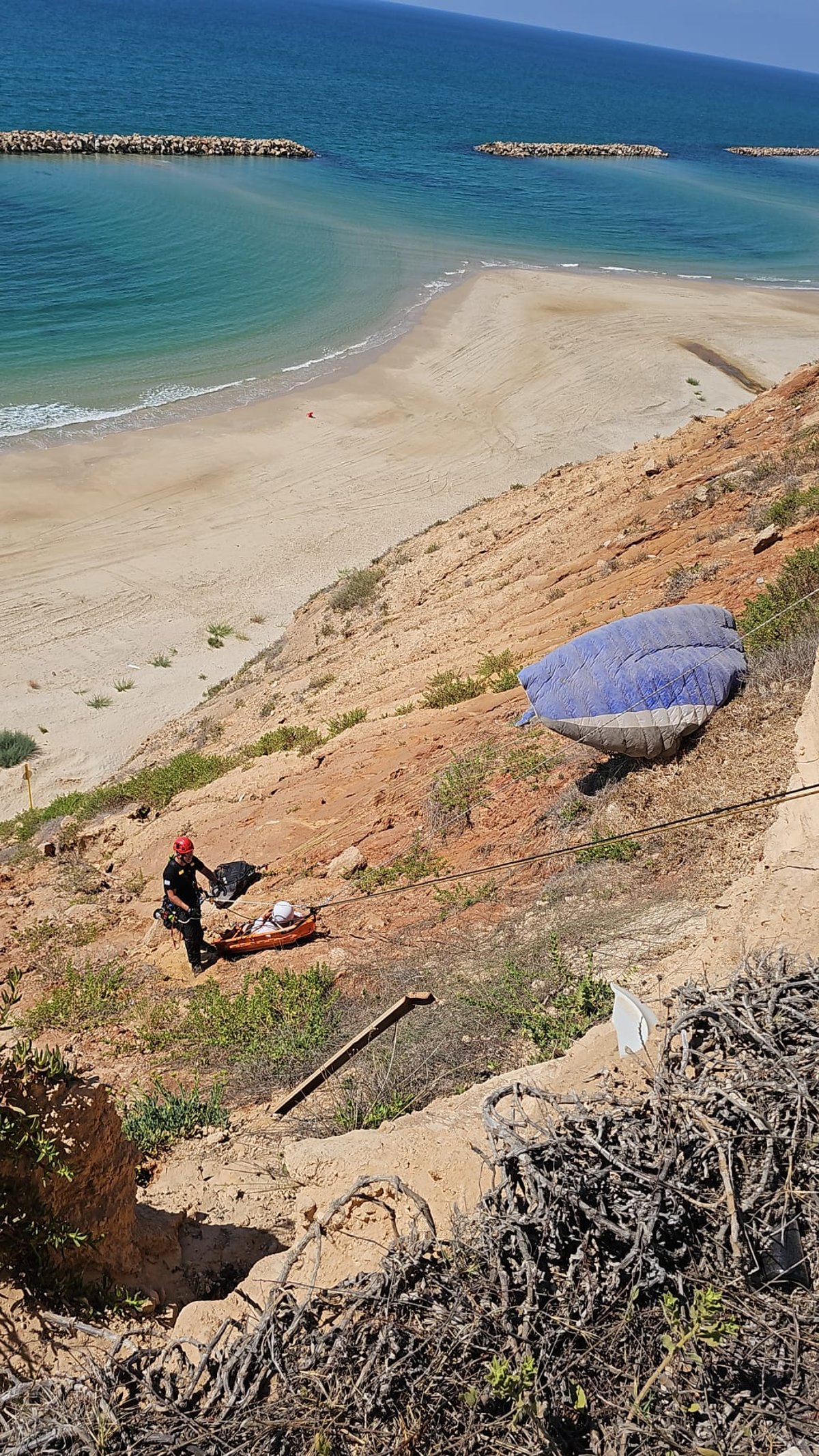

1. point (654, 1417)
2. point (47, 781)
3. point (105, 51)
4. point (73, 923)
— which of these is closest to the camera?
point (654, 1417)

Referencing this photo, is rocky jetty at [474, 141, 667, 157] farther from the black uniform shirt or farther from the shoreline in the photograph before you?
the black uniform shirt

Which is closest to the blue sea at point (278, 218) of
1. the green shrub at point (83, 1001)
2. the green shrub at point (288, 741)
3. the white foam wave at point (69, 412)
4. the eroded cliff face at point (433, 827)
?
the white foam wave at point (69, 412)

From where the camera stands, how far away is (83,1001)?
8703 mm

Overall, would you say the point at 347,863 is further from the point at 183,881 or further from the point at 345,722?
the point at 345,722

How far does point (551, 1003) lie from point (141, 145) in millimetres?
74287

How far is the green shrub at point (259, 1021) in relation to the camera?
6926mm

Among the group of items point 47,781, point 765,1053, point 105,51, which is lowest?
point 47,781

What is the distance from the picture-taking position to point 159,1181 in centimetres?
546

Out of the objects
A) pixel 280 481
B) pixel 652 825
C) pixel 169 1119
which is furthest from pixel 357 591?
pixel 169 1119

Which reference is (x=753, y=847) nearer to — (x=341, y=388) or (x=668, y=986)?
(x=668, y=986)

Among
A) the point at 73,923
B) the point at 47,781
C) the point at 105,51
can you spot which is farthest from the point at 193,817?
the point at 105,51

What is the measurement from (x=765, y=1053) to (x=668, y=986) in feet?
4.13

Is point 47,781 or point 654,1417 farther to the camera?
point 47,781

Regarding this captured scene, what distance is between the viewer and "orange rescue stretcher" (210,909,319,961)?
28.7ft
